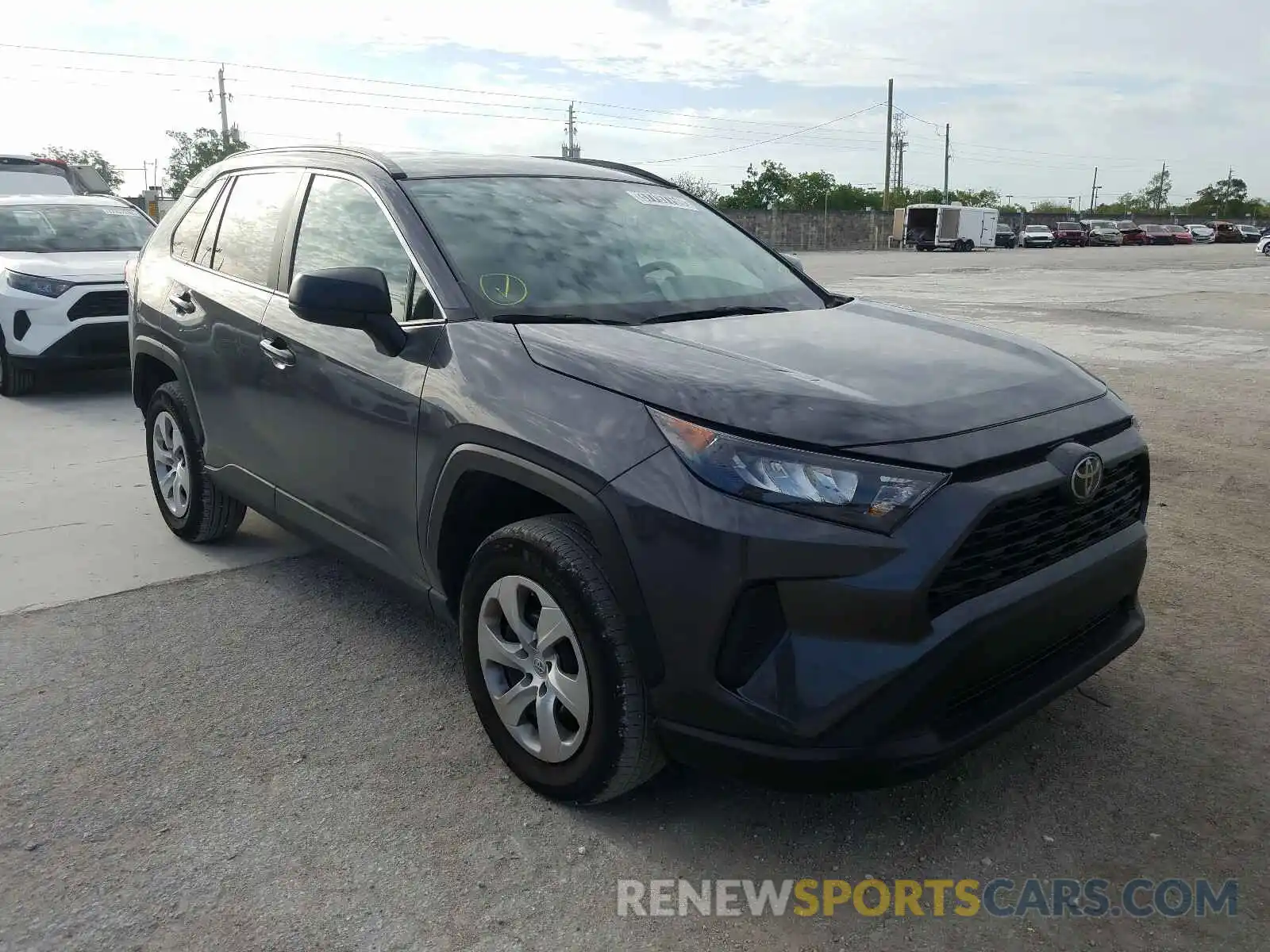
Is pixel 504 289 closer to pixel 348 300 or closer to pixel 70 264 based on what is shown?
pixel 348 300

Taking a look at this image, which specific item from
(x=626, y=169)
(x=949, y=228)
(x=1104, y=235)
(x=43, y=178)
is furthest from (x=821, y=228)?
(x=626, y=169)

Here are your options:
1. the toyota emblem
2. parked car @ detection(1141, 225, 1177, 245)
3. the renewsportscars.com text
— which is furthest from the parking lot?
parked car @ detection(1141, 225, 1177, 245)

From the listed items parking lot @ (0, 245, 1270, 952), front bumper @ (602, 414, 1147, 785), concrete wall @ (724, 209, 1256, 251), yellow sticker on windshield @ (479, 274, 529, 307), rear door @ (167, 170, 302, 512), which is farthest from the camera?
concrete wall @ (724, 209, 1256, 251)

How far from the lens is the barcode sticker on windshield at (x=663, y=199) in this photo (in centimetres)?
406

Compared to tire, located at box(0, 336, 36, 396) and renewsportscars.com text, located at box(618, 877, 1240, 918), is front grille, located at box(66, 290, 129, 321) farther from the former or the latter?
renewsportscars.com text, located at box(618, 877, 1240, 918)

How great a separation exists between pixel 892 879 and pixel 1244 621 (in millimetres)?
2275

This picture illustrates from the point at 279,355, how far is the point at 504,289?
104 centimetres

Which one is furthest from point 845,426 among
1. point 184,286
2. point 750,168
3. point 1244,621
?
point 750,168

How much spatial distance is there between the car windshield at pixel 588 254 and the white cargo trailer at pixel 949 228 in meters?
57.6

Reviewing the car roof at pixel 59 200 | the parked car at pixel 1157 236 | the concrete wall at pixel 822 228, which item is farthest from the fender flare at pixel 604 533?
the parked car at pixel 1157 236

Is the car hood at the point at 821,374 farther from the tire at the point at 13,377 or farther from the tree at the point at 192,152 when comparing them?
the tree at the point at 192,152

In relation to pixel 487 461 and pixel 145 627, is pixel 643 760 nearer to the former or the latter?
pixel 487 461

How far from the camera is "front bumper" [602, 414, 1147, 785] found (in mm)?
2297

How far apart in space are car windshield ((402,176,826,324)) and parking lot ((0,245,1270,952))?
137cm
